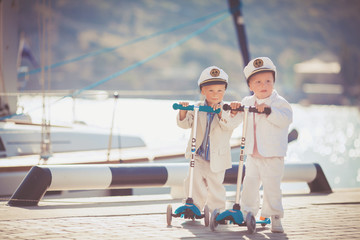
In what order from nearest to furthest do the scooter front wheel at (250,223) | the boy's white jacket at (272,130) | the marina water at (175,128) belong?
the scooter front wheel at (250,223)
the boy's white jacket at (272,130)
the marina water at (175,128)

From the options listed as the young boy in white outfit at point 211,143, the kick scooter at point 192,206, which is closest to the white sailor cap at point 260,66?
the young boy in white outfit at point 211,143

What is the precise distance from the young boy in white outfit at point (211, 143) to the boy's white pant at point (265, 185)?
0.76 feet

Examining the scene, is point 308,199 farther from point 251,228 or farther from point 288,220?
point 251,228

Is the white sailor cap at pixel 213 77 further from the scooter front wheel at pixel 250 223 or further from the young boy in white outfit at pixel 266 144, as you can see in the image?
the scooter front wheel at pixel 250 223

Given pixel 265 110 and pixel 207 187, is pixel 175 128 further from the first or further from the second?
pixel 265 110

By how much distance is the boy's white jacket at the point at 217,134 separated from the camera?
5.75 m

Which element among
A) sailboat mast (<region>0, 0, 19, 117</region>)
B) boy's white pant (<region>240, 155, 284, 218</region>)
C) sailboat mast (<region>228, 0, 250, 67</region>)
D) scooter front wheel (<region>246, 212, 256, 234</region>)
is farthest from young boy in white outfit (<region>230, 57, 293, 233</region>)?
sailboat mast (<region>228, 0, 250, 67</region>)

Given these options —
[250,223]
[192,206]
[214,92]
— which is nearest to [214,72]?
[214,92]

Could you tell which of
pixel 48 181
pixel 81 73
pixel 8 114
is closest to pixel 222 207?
pixel 48 181

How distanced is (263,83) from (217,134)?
65 cm

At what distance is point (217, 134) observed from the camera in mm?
5812

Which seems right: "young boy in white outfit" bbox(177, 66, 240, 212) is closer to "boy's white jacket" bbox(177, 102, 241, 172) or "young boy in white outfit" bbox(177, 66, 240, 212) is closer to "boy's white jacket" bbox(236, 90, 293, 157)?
"boy's white jacket" bbox(177, 102, 241, 172)

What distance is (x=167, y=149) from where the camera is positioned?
10781 mm

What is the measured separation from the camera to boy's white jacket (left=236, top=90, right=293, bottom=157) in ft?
18.3
